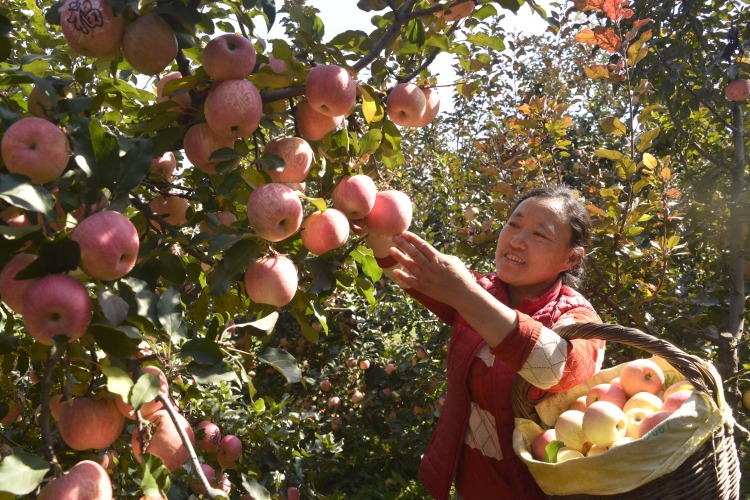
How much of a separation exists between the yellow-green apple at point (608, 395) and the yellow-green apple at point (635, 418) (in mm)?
72

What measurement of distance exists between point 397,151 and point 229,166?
0.56 meters

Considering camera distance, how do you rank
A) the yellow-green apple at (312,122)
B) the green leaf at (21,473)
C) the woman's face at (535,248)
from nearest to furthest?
the green leaf at (21,473) → the yellow-green apple at (312,122) → the woman's face at (535,248)

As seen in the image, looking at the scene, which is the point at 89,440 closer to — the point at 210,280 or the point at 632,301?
the point at 210,280

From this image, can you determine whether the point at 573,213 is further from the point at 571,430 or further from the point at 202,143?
the point at 202,143

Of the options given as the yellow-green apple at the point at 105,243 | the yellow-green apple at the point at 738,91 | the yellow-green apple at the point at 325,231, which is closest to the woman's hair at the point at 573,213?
the yellow-green apple at the point at 325,231

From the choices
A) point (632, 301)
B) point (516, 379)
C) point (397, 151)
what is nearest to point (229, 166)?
point (397, 151)

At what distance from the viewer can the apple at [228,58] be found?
1345mm

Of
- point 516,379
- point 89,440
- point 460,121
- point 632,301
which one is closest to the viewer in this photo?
point 89,440

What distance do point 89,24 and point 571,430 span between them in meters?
1.44

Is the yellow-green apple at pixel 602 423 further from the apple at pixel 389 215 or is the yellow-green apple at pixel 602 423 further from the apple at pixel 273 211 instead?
the apple at pixel 273 211

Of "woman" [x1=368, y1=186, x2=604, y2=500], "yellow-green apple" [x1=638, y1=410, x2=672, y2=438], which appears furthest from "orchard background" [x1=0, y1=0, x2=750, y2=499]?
"yellow-green apple" [x1=638, y1=410, x2=672, y2=438]

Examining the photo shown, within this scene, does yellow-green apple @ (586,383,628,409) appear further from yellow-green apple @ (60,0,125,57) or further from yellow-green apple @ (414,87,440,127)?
yellow-green apple @ (60,0,125,57)

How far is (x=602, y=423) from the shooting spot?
1.51 meters

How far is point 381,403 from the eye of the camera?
170 inches
